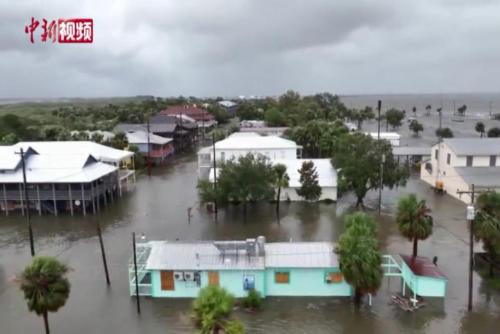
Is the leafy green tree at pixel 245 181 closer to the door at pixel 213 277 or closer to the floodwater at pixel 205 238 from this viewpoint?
the floodwater at pixel 205 238

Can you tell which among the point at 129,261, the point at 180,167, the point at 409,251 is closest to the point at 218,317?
the point at 129,261

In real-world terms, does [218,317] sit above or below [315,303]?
above

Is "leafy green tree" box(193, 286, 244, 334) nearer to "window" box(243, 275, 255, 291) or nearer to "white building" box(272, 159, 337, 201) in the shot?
"window" box(243, 275, 255, 291)

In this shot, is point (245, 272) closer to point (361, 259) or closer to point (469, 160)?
point (361, 259)

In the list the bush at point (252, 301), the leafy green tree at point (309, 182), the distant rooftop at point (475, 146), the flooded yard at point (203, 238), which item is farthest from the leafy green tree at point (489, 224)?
the distant rooftop at point (475, 146)

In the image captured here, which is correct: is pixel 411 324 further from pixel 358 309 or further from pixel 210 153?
pixel 210 153

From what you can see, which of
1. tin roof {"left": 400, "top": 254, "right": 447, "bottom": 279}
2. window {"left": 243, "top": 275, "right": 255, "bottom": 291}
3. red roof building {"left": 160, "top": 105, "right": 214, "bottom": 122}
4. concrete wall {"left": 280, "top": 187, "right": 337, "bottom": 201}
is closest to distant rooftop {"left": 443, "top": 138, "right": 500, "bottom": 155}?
concrete wall {"left": 280, "top": 187, "right": 337, "bottom": 201}
